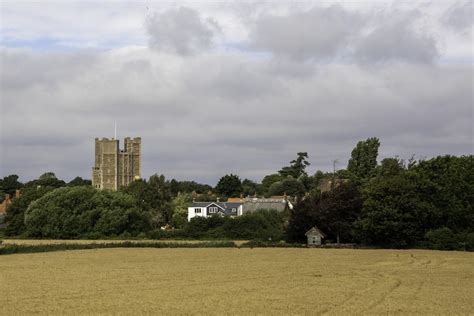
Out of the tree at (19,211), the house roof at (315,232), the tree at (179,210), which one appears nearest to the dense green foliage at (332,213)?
the house roof at (315,232)

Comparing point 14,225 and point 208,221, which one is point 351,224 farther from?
point 14,225

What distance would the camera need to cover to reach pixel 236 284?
133 feet

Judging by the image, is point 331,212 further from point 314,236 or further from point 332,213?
point 314,236

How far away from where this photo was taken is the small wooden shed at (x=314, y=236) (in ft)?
284

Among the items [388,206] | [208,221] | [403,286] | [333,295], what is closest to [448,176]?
[388,206]

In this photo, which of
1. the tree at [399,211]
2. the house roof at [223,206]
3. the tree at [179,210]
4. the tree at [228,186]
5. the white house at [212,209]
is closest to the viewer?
the tree at [399,211]

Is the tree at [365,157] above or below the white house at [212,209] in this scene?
above

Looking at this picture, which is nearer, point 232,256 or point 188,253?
point 232,256

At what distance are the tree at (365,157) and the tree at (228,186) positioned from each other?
50364mm

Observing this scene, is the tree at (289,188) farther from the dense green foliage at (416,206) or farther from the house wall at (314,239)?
the dense green foliage at (416,206)

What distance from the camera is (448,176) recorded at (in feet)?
275

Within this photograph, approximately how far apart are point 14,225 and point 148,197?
28421mm

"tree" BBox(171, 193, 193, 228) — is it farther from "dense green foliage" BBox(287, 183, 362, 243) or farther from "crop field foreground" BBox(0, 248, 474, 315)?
"crop field foreground" BBox(0, 248, 474, 315)

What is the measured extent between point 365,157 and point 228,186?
2085 inches
